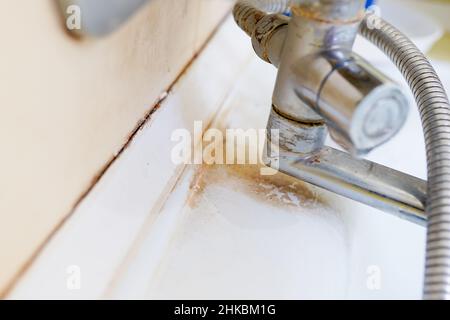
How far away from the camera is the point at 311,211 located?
13.4 inches

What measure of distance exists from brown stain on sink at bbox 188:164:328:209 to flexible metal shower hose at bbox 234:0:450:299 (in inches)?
3.5

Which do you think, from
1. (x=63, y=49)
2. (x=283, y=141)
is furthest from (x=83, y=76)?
(x=283, y=141)

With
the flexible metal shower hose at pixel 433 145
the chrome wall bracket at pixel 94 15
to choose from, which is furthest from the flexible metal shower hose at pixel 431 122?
the chrome wall bracket at pixel 94 15

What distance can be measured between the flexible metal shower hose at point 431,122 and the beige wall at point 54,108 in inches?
3.5

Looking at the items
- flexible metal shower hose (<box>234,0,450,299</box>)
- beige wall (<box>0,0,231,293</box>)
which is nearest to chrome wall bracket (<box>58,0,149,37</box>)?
beige wall (<box>0,0,231,293</box>)

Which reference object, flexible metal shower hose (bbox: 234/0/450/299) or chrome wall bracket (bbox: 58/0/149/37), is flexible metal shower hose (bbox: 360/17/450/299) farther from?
chrome wall bracket (bbox: 58/0/149/37)

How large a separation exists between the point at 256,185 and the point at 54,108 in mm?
162

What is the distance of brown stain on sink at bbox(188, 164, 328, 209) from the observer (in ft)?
1.12

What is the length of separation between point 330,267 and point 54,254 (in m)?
0.16

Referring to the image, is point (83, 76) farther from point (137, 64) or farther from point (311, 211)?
point (311, 211)

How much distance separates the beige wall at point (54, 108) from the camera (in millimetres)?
206

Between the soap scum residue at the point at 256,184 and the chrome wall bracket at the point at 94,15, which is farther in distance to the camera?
the soap scum residue at the point at 256,184

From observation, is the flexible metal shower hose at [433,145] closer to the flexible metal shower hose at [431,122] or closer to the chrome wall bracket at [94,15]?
the flexible metal shower hose at [431,122]

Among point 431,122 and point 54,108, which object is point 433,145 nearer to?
point 431,122
